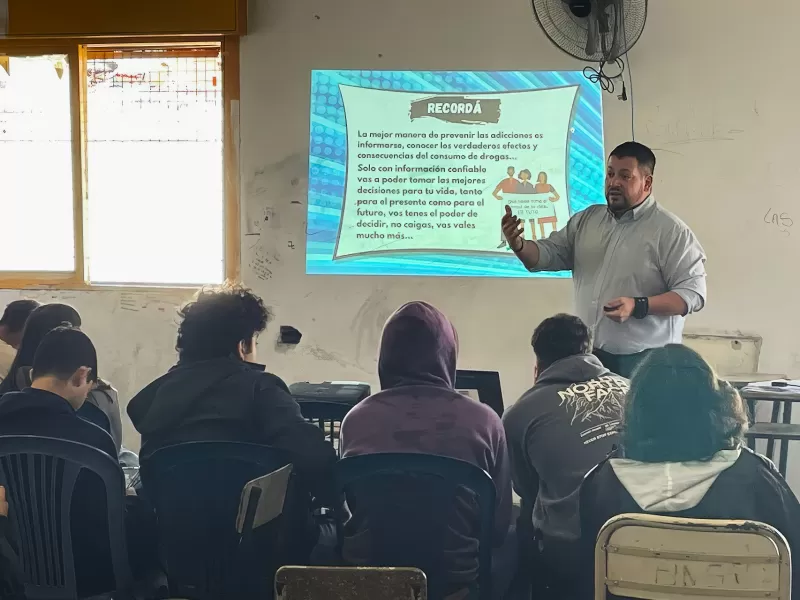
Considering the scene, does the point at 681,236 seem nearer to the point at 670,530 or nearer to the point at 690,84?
the point at 690,84

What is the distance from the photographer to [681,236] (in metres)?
2.79

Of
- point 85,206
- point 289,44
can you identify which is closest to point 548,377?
point 289,44

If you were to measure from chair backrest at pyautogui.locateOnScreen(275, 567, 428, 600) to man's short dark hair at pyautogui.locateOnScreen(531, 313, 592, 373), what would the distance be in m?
0.89

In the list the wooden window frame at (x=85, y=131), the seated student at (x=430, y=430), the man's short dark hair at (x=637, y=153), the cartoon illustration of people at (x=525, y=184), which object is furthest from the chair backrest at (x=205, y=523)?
the cartoon illustration of people at (x=525, y=184)

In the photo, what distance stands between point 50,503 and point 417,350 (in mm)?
880

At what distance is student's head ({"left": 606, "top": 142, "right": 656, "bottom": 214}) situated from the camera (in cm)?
283

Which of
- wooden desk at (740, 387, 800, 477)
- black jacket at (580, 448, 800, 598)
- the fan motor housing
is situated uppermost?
the fan motor housing

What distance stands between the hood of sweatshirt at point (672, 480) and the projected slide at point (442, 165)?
2235 millimetres

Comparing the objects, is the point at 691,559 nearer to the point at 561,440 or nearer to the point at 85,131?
the point at 561,440

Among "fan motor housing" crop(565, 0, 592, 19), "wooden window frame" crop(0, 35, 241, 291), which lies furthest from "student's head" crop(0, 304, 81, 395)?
"fan motor housing" crop(565, 0, 592, 19)

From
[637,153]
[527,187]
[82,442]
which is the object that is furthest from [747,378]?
[82,442]

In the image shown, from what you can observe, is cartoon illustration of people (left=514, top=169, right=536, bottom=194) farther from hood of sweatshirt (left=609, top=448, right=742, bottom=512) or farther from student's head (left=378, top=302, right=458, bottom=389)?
hood of sweatshirt (left=609, top=448, right=742, bottom=512)

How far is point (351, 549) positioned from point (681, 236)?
181cm

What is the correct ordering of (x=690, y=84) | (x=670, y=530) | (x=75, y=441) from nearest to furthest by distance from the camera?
(x=670, y=530)
(x=75, y=441)
(x=690, y=84)
